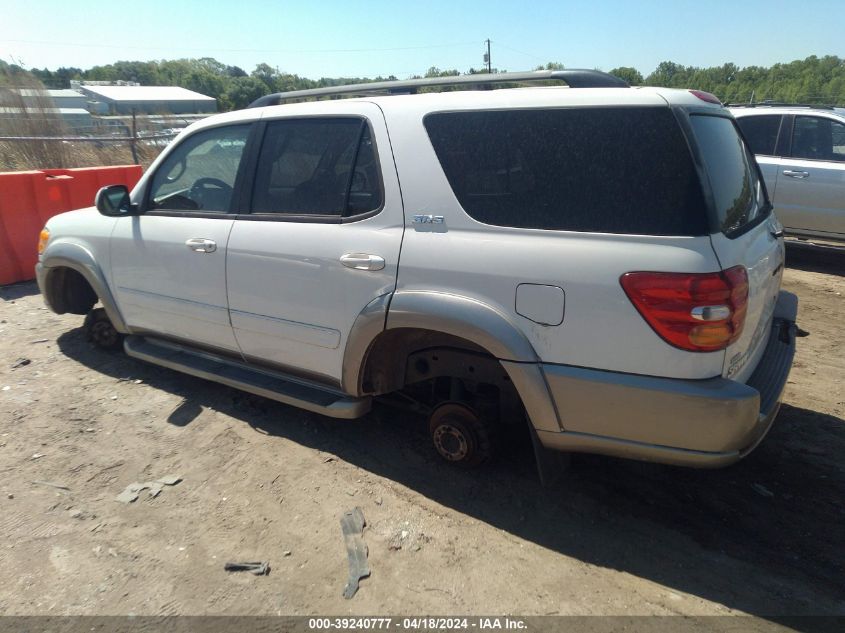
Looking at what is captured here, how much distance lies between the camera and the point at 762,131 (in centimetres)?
810

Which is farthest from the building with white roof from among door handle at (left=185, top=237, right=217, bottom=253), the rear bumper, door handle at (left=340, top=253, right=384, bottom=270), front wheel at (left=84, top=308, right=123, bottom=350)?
the rear bumper

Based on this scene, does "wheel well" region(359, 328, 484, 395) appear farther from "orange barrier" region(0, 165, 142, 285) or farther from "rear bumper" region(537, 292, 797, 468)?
"orange barrier" region(0, 165, 142, 285)

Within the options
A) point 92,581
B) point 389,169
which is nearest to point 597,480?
point 389,169

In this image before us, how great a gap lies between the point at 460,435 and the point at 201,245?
198 centimetres

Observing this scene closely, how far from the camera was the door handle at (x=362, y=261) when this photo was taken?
3.06 metres

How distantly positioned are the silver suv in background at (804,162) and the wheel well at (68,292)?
766 centimetres

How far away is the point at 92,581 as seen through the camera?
105 inches

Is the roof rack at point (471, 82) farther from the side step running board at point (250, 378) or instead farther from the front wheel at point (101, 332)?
the front wheel at point (101, 332)

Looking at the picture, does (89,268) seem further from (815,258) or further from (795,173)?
(815,258)

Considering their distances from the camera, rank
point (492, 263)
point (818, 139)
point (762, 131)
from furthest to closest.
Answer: point (762, 131)
point (818, 139)
point (492, 263)

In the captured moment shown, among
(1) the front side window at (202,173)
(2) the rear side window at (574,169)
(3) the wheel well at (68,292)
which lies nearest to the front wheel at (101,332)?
(3) the wheel well at (68,292)

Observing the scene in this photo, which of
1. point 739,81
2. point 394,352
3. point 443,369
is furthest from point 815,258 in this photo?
point 739,81

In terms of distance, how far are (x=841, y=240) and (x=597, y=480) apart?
21.4 feet

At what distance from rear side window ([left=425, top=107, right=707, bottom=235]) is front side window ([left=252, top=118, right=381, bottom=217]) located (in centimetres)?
47
